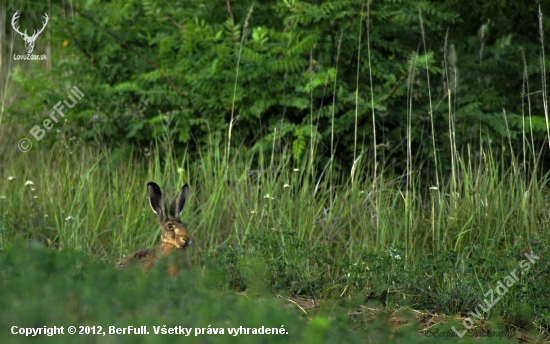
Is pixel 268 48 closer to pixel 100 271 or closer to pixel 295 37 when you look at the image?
pixel 295 37

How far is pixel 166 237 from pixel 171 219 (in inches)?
8.8

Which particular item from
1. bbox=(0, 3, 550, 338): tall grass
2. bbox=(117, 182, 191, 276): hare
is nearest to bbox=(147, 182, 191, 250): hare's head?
bbox=(117, 182, 191, 276): hare

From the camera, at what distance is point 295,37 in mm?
9055

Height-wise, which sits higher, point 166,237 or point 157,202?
point 157,202

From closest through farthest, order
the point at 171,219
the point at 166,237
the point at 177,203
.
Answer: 1. the point at 166,237
2. the point at 171,219
3. the point at 177,203

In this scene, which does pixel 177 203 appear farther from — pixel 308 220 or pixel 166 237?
pixel 308 220

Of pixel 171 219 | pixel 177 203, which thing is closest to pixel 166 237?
pixel 171 219

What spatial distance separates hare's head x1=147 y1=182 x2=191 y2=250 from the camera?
6.88 meters

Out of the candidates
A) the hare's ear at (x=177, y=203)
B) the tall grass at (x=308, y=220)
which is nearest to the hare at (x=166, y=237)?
the hare's ear at (x=177, y=203)

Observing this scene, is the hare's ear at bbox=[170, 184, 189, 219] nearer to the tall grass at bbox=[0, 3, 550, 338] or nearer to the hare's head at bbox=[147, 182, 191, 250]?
the hare's head at bbox=[147, 182, 191, 250]

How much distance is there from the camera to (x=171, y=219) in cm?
716

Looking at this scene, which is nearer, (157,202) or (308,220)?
(157,202)

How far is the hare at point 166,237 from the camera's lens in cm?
658

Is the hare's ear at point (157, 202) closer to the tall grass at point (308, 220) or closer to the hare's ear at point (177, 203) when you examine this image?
the hare's ear at point (177, 203)
